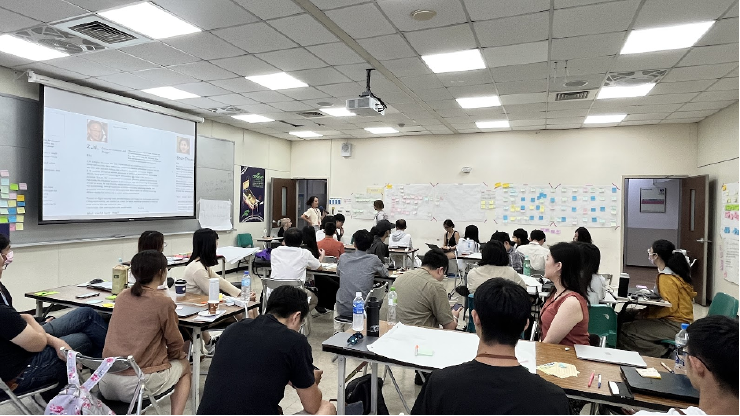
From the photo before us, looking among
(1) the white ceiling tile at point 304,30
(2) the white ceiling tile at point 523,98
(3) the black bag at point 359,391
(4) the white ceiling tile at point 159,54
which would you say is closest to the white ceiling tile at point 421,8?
(1) the white ceiling tile at point 304,30

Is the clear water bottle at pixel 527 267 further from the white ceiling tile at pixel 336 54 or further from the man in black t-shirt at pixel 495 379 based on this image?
the man in black t-shirt at pixel 495 379

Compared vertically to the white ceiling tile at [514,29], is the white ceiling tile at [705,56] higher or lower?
lower

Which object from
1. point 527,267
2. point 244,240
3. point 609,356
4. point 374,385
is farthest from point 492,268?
point 244,240

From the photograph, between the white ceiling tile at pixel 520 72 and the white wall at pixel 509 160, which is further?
the white wall at pixel 509 160

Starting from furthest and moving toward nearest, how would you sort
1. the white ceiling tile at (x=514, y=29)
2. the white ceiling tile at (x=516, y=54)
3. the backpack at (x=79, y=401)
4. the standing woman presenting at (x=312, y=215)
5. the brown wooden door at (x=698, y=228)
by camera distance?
the standing woman presenting at (x=312, y=215)
the brown wooden door at (x=698, y=228)
the white ceiling tile at (x=516, y=54)
the white ceiling tile at (x=514, y=29)
the backpack at (x=79, y=401)

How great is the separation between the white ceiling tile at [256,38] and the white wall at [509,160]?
550 centimetres

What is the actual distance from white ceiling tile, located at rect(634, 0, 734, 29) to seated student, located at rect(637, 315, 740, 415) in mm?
2763

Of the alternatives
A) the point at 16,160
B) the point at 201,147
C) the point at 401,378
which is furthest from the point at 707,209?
the point at 16,160

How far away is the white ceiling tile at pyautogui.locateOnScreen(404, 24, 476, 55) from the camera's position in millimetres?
3684

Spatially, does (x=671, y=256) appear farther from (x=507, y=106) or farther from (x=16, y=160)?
(x=16, y=160)

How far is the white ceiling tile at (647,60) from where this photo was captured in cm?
409

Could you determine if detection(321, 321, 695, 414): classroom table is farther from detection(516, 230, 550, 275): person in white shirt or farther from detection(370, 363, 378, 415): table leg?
detection(516, 230, 550, 275): person in white shirt

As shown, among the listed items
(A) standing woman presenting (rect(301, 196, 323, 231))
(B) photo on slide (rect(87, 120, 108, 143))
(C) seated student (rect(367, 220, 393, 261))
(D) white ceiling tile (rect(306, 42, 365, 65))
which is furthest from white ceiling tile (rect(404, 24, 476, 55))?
(A) standing woman presenting (rect(301, 196, 323, 231))

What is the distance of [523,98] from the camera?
19.2ft
